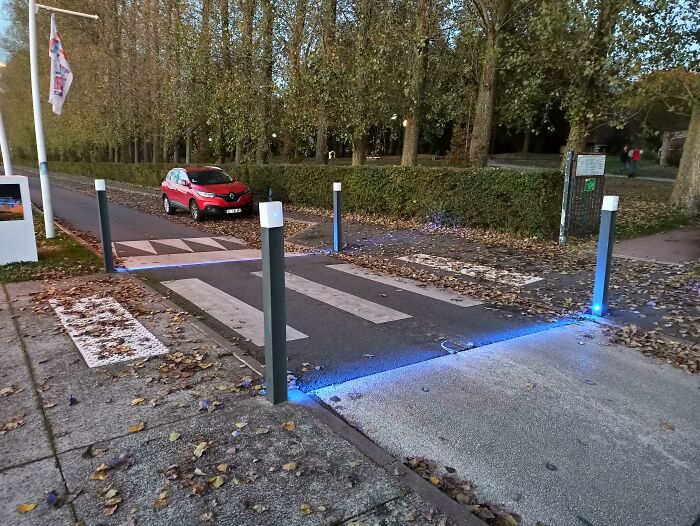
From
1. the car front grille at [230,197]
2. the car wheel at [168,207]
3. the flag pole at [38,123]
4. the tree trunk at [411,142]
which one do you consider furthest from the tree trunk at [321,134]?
the flag pole at [38,123]

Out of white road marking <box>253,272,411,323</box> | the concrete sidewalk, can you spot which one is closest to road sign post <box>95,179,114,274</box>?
white road marking <box>253,272,411,323</box>

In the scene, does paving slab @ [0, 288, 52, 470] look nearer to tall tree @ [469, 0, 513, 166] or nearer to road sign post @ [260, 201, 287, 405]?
road sign post @ [260, 201, 287, 405]

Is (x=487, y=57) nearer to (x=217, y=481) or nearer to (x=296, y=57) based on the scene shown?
(x=296, y=57)

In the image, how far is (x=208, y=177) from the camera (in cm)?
1552

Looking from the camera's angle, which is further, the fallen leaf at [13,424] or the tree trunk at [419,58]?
the tree trunk at [419,58]

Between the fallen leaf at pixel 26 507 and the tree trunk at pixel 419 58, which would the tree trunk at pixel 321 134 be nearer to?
the tree trunk at pixel 419 58

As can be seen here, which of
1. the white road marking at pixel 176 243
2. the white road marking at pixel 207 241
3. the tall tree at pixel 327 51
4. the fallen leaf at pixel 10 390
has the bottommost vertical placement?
the white road marking at pixel 207 241

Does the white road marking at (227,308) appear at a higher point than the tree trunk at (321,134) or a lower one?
lower

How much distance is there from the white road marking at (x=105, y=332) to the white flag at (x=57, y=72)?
6.08 m

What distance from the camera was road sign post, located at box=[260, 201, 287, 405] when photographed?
11.1 feet

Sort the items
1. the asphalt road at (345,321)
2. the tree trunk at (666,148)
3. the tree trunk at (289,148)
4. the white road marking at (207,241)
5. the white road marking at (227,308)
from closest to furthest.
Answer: the asphalt road at (345,321) < the white road marking at (227,308) < the white road marking at (207,241) < the tree trunk at (289,148) < the tree trunk at (666,148)

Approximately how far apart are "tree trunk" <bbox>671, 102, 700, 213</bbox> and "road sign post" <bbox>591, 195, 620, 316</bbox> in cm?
886

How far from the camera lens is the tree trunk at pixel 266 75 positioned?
18156 millimetres

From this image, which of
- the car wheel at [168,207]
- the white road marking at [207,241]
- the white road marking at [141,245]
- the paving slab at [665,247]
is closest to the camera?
the paving slab at [665,247]
